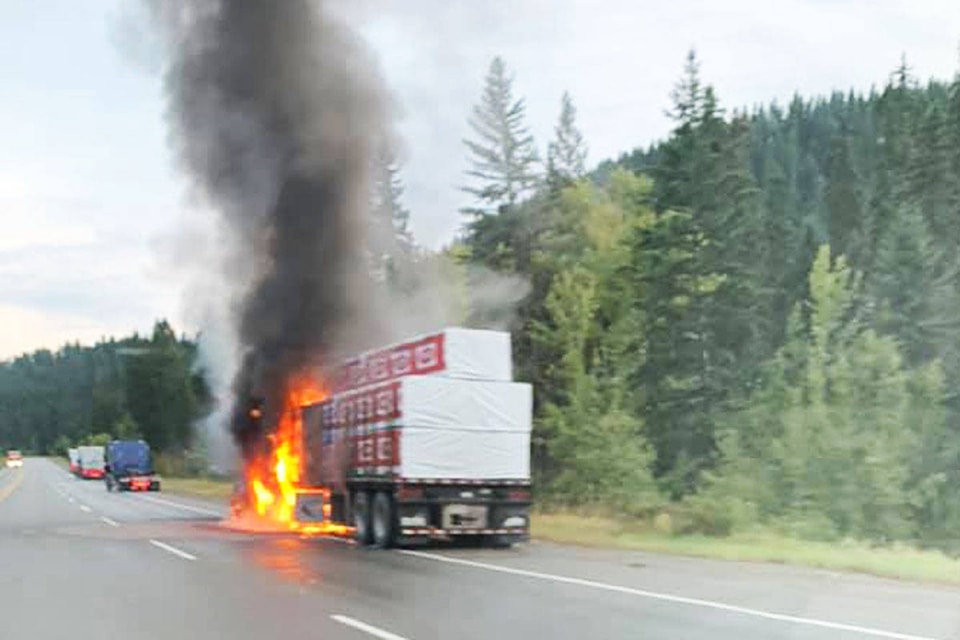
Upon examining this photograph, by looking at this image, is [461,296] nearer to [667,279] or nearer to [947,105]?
[667,279]

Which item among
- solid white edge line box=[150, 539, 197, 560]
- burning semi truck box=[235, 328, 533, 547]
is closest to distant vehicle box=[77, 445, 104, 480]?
solid white edge line box=[150, 539, 197, 560]

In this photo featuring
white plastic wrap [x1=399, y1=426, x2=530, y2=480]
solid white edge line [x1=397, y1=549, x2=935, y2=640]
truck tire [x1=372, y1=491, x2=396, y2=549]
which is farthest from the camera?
truck tire [x1=372, y1=491, x2=396, y2=549]

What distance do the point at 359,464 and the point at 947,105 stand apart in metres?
43.3

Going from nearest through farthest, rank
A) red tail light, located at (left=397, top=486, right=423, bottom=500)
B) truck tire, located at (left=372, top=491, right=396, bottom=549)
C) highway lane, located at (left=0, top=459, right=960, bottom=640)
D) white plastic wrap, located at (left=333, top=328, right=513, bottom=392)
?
highway lane, located at (left=0, top=459, right=960, bottom=640) < red tail light, located at (left=397, top=486, right=423, bottom=500) < truck tire, located at (left=372, top=491, right=396, bottom=549) < white plastic wrap, located at (left=333, top=328, right=513, bottom=392)

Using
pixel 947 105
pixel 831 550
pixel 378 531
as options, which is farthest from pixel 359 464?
pixel 947 105

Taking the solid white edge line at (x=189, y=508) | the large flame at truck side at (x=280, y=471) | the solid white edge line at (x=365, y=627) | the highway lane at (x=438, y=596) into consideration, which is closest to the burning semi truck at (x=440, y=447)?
the highway lane at (x=438, y=596)

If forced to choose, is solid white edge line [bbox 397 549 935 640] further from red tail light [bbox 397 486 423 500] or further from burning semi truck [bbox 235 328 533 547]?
burning semi truck [bbox 235 328 533 547]

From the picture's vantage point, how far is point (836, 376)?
33.8m

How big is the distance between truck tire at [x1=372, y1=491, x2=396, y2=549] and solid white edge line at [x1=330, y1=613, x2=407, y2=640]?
9029 millimetres

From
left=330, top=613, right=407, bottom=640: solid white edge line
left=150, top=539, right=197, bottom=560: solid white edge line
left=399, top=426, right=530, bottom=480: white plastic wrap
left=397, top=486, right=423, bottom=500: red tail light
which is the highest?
left=399, top=426, right=530, bottom=480: white plastic wrap

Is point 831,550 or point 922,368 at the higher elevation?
point 922,368

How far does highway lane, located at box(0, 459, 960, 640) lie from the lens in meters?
11.0

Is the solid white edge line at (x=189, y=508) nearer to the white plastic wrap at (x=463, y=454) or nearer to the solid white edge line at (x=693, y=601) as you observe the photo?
the white plastic wrap at (x=463, y=454)

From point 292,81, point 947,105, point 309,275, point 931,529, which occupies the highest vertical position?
point 947,105
